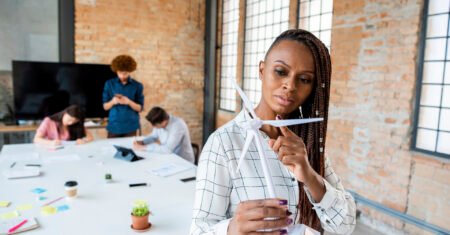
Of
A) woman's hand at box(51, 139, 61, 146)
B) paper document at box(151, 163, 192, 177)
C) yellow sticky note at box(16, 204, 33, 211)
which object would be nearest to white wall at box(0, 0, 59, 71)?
woman's hand at box(51, 139, 61, 146)

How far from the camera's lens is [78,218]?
1.98 meters

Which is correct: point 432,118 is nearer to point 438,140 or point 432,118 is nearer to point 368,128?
point 438,140

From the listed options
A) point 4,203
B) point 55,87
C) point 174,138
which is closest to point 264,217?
point 4,203

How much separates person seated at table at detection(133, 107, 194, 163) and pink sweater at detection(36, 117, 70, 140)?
868 mm

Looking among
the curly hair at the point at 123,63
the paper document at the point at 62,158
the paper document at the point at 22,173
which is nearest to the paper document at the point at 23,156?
the paper document at the point at 62,158

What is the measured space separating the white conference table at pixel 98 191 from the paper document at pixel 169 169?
5 centimetres

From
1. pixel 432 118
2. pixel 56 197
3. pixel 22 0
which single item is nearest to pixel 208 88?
pixel 22 0

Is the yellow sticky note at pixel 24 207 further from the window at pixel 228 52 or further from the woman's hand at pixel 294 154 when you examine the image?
the window at pixel 228 52

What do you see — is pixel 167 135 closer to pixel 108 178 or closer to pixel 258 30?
pixel 108 178

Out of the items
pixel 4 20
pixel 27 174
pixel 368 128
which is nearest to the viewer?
pixel 27 174

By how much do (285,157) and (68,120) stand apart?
3329 mm

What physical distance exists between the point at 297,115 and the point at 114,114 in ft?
13.3

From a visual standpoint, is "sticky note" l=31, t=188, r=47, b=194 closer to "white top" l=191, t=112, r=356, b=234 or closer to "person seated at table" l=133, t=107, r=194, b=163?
"person seated at table" l=133, t=107, r=194, b=163

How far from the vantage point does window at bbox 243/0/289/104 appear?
216 inches
